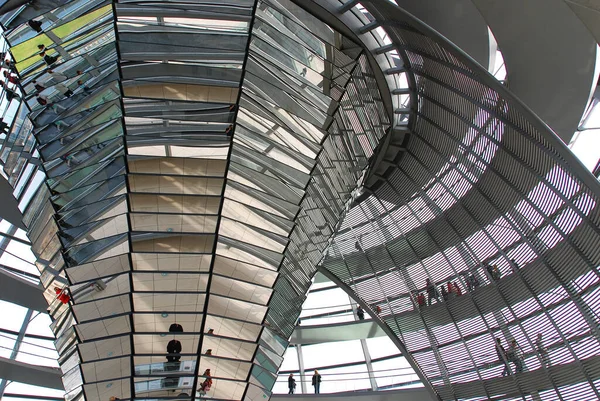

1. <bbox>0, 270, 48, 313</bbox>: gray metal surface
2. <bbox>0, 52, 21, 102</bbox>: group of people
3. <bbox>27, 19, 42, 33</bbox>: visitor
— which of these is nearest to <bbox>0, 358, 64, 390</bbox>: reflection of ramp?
<bbox>0, 270, 48, 313</bbox>: gray metal surface

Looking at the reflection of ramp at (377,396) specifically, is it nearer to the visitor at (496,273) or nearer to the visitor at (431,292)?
the visitor at (431,292)

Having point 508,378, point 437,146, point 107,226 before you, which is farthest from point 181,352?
point 508,378

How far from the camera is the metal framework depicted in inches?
501

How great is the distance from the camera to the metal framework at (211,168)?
1273cm

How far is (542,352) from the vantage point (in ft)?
64.0

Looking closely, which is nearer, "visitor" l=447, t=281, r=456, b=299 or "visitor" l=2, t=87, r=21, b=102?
"visitor" l=2, t=87, r=21, b=102

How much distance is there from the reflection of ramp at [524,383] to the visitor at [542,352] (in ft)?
0.65

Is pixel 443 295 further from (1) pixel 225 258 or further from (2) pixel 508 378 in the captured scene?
(1) pixel 225 258

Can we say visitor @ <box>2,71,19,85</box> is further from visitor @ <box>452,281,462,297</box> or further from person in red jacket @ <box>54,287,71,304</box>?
visitor @ <box>452,281,462,297</box>

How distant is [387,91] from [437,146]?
11.4 ft

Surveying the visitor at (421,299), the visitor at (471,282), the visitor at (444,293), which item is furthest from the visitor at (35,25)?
the visitor at (421,299)

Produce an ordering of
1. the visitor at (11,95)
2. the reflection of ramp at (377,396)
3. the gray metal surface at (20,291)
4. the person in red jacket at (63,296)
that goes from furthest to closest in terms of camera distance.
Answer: the reflection of ramp at (377,396)
the gray metal surface at (20,291)
the visitor at (11,95)
the person in red jacket at (63,296)

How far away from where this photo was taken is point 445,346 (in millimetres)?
23359

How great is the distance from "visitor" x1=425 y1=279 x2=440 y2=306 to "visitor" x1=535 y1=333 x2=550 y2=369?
15.5 feet
